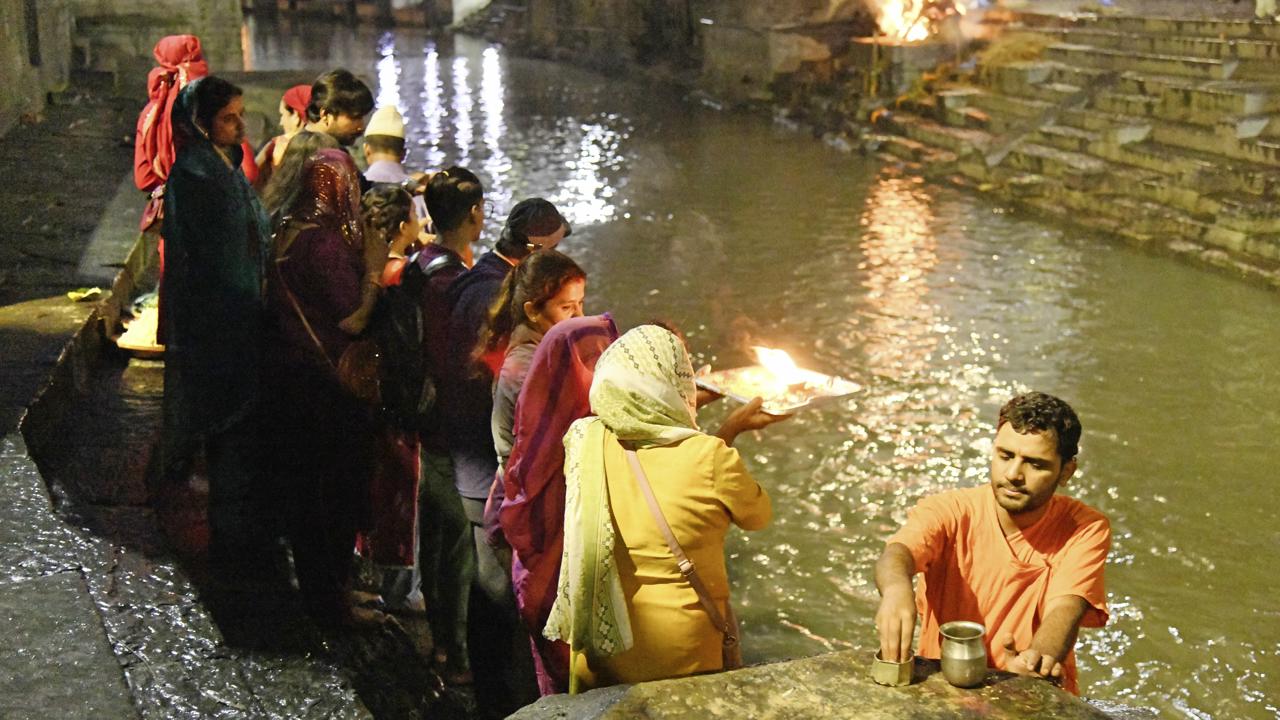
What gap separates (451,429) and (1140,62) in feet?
40.6

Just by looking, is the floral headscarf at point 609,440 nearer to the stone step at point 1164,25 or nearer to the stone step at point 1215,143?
the stone step at point 1215,143

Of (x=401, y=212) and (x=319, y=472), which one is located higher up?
(x=401, y=212)

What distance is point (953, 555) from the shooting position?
323cm

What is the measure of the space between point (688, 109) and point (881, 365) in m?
13.2

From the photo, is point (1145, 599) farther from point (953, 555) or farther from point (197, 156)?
point (197, 156)

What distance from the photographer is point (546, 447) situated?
3508 millimetres

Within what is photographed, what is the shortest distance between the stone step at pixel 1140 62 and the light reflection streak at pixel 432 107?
7.53 metres

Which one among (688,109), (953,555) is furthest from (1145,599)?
(688,109)

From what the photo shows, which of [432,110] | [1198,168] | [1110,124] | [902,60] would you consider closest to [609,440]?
[1198,168]

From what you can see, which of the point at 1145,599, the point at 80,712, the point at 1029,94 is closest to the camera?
the point at 80,712

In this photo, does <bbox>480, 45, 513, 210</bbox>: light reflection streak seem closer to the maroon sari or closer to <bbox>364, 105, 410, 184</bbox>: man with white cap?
<bbox>364, 105, 410, 184</bbox>: man with white cap

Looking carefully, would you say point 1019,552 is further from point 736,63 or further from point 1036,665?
point 736,63

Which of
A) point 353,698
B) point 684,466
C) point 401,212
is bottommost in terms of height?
point 353,698

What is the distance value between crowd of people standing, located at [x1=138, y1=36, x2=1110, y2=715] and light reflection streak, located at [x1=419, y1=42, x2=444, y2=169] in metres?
10.4
